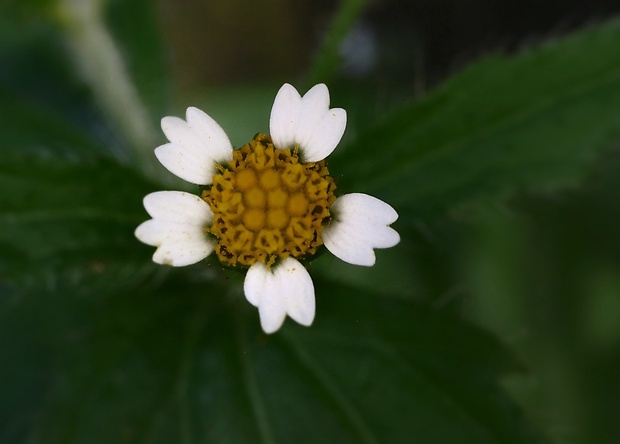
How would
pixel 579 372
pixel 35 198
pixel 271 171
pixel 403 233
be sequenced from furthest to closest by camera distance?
pixel 579 372 → pixel 403 233 → pixel 35 198 → pixel 271 171

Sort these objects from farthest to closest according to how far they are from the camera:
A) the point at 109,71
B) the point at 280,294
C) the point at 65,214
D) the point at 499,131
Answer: the point at 109,71 < the point at 499,131 < the point at 65,214 < the point at 280,294

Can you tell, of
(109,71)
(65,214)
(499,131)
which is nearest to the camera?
(65,214)

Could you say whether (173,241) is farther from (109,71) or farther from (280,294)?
(109,71)

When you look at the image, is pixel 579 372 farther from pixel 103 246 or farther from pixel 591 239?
pixel 103 246

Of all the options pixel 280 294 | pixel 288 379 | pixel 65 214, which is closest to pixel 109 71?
pixel 65 214

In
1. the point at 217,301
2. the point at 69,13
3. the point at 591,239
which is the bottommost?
the point at 217,301

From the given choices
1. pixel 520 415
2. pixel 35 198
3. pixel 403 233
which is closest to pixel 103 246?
pixel 35 198

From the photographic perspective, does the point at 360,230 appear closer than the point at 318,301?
Yes
